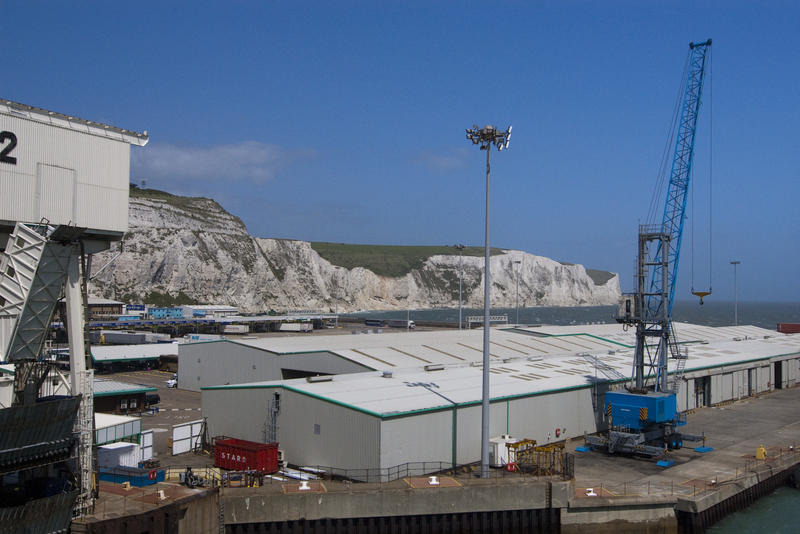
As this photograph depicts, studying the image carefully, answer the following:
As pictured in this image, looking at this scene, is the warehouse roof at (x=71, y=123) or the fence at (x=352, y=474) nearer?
the warehouse roof at (x=71, y=123)

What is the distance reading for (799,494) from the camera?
111 ft

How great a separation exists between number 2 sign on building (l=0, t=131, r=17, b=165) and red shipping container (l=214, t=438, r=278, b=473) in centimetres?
1432

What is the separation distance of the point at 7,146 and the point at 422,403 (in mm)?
19344

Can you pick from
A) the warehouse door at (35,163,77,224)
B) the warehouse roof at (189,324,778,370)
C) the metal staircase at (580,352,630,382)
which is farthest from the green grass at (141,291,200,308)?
the warehouse door at (35,163,77,224)

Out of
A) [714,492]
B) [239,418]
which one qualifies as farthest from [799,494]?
[239,418]

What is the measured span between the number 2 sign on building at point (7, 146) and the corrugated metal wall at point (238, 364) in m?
24.5

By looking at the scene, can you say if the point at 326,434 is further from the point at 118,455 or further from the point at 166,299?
the point at 166,299

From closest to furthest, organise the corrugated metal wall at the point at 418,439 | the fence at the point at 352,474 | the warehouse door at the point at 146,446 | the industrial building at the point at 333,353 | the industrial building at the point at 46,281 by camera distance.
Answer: the industrial building at the point at 46,281 → the fence at the point at 352,474 → the corrugated metal wall at the point at 418,439 → the warehouse door at the point at 146,446 → the industrial building at the point at 333,353

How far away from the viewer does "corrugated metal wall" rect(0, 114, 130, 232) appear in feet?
75.5

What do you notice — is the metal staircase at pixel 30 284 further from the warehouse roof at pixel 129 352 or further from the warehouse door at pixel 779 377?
the warehouse door at pixel 779 377

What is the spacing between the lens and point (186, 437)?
34.3 meters

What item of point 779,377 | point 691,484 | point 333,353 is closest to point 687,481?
point 691,484

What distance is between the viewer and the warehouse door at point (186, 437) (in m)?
33.8

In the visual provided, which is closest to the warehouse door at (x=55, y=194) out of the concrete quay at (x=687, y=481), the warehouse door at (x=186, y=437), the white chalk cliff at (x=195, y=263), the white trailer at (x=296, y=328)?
the warehouse door at (x=186, y=437)
